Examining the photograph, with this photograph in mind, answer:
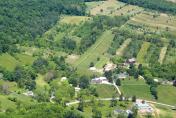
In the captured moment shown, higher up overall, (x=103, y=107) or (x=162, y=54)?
(x=162, y=54)

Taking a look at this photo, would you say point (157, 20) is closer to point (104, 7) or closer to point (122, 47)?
point (104, 7)

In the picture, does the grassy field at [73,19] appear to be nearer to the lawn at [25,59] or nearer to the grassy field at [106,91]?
the lawn at [25,59]

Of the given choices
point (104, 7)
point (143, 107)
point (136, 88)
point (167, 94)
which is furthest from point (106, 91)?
point (104, 7)

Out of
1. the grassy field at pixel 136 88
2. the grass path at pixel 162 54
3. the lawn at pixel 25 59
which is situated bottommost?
the grassy field at pixel 136 88

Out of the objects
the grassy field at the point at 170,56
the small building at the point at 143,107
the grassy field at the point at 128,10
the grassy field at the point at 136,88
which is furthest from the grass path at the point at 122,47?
the small building at the point at 143,107

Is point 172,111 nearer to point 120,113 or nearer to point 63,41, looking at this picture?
point 120,113

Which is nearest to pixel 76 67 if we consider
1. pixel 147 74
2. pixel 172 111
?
pixel 147 74
